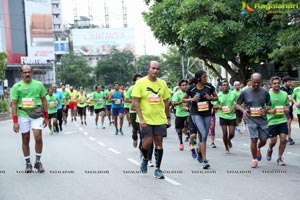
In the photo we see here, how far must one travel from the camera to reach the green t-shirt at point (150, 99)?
8.34 m

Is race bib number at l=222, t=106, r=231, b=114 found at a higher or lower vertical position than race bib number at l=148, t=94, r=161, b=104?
lower

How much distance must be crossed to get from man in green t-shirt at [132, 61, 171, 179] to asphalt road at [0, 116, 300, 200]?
68cm

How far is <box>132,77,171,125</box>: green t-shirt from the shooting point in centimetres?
834

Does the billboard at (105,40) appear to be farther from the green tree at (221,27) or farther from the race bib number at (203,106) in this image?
the race bib number at (203,106)

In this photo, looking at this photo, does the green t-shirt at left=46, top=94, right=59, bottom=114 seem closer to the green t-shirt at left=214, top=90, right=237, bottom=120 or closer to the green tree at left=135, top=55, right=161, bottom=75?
the green t-shirt at left=214, top=90, right=237, bottom=120

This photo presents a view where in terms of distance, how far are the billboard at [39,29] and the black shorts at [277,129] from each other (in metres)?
76.9

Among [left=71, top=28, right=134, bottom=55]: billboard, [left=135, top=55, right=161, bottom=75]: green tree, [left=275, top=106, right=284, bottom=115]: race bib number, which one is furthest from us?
[left=71, top=28, right=134, bottom=55]: billboard

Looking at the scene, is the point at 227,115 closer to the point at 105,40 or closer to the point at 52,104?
the point at 52,104

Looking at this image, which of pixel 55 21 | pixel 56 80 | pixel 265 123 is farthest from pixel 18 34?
pixel 265 123

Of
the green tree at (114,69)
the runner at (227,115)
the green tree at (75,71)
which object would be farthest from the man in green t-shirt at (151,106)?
the green tree at (114,69)

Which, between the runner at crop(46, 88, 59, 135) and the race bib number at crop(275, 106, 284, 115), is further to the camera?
the runner at crop(46, 88, 59, 135)

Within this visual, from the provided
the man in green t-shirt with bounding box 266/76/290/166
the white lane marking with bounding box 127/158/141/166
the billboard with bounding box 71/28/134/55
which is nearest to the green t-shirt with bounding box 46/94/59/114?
the white lane marking with bounding box 127/158/141/166

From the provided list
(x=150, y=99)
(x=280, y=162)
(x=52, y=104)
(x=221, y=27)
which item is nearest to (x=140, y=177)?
(x=150, y=99)

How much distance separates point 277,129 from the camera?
9.88 m
